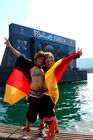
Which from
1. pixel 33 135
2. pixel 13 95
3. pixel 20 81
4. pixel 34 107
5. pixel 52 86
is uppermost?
pixel 20 81

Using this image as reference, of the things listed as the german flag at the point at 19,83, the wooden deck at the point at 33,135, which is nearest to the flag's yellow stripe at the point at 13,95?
the german flag at the point at 19,83

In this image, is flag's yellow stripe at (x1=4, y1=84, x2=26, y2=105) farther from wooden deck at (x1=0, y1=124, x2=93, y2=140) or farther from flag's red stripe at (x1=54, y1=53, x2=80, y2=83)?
flag's red stripe at (x1=54, y1=53, x2=80, y2=83)

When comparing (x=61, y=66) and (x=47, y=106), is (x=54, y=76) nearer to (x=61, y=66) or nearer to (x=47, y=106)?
(x=61, y=66)

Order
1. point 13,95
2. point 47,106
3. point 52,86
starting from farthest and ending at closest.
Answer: point 13,95 → point 47,106 → point 52,86

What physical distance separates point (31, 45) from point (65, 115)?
40790mm

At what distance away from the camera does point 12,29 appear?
5338 cm

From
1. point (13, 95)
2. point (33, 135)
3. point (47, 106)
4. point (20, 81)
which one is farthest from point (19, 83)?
point (33, 135)

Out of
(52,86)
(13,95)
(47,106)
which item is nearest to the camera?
(52,86)

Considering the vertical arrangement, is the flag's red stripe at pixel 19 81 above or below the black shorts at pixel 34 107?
above

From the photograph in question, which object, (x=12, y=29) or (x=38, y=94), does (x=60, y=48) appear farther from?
(x=38, y=94)

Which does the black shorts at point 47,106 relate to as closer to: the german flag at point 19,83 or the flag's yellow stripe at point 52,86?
the flag's yellow stripe at point 52,86

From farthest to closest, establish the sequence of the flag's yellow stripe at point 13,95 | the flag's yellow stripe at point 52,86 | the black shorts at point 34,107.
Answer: the flag's yellow stripe at point 13,95
the black shorts at point 34,107
the flag's yellow stripe at point 52,86

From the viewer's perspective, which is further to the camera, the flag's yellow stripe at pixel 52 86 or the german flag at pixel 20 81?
the german flag at pixel 20 81

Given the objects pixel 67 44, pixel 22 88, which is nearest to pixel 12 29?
pixel 67 44
